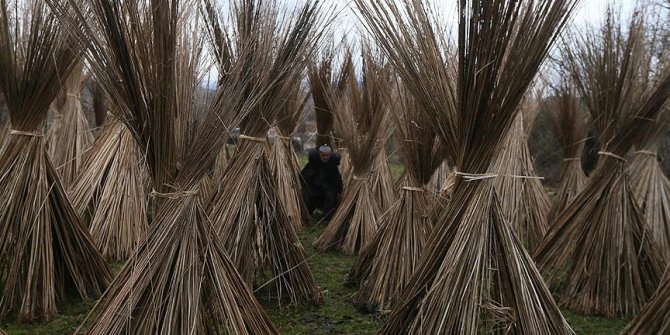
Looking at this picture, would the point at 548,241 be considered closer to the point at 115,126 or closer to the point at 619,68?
the point at 619,68

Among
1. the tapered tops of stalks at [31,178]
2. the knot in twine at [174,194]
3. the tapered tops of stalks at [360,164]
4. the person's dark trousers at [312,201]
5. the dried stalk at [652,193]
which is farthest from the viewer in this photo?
the person's dark trousers at [312,201]

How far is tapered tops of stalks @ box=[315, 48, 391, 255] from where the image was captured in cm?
550

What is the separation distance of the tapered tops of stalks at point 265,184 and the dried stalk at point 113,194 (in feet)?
4.15

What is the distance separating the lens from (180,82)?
2486 millimetres

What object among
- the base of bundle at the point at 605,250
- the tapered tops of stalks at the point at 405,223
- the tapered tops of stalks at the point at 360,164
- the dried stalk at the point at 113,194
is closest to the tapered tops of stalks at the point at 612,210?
the base of bundle at the point at 605,250

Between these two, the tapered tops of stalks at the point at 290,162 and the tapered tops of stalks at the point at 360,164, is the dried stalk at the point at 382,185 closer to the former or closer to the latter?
the tapered tops of stalks at the point at 360,164

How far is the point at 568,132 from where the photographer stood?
24.2 ft

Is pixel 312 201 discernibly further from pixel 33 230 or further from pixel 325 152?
pixel 33 230

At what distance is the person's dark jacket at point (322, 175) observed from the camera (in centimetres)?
694

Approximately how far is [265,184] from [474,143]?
177 cm

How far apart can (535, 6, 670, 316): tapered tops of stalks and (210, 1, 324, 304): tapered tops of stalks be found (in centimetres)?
187

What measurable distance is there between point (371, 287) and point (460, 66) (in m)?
2.07

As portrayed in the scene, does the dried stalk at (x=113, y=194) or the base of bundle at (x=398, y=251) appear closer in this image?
the base of bundle at (x=398, y=251)

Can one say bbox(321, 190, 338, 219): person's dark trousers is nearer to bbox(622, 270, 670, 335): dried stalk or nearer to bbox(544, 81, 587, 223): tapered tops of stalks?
bbox(544, 81, 587, 223): tapered tops of stalks
